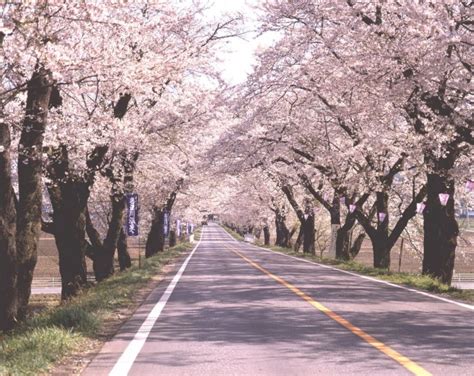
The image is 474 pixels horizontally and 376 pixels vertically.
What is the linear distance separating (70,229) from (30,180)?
526 centimetres

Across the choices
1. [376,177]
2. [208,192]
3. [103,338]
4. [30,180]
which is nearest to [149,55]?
[30,180]

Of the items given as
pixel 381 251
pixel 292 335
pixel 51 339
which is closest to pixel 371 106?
pixel 292 335

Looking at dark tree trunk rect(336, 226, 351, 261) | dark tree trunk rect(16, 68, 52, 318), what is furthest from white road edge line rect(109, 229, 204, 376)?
dark tree trunk rect(336, 226, 351, 261)

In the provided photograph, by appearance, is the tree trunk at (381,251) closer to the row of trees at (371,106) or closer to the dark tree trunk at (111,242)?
the row of trees at (371,106)

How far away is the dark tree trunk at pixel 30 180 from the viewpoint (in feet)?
42.9

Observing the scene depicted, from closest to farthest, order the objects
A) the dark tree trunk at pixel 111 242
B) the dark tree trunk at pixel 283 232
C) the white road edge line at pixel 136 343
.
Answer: the white road edge line at pixel 136 343, the dark tree trunk at pixel 111 242, the dark tree trunk at pixel 283 232

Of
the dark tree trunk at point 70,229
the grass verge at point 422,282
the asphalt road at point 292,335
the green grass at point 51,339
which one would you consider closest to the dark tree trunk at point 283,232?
the grass verge at point 422,282

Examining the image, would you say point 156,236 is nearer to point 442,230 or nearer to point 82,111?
point 82,111

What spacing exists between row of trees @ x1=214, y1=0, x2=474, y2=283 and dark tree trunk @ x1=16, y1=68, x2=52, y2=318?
25.1ft

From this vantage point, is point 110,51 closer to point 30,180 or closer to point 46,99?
point 46,99

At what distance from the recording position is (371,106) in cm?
1706

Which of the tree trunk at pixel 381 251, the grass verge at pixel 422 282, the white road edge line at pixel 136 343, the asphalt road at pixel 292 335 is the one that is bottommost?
the white road edge line at pixel 136 343

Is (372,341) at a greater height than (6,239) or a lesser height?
lesser

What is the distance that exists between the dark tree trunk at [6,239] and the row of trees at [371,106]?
8.47m
